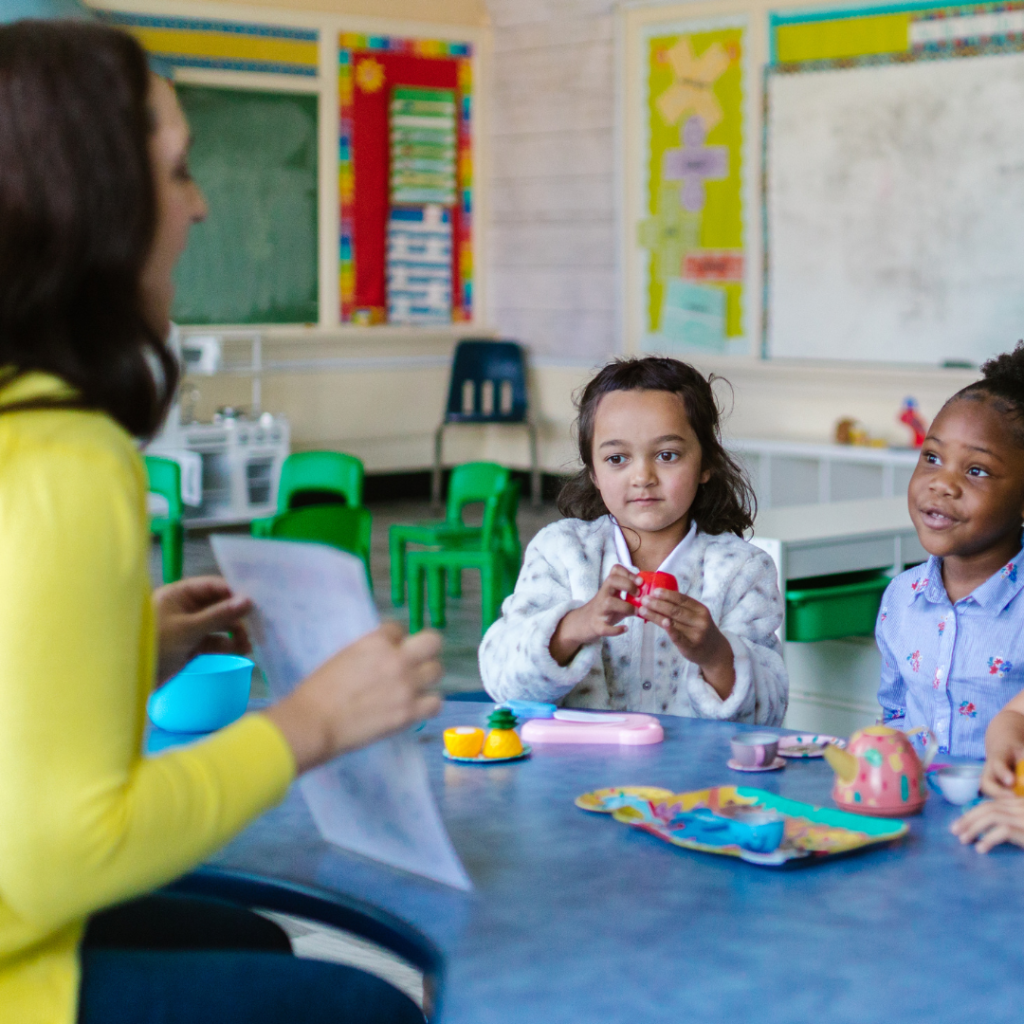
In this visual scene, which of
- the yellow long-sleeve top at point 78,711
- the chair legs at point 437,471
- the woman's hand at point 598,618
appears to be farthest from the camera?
the chair legs at point 437,471

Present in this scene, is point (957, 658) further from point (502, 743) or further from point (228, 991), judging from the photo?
point (228, 991)

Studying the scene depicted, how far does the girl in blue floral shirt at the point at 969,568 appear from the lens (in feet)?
6.08

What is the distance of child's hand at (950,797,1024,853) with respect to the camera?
118 cm

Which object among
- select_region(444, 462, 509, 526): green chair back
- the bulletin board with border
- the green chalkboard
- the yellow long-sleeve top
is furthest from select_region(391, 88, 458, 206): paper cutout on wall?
the yellow long-sleeve top

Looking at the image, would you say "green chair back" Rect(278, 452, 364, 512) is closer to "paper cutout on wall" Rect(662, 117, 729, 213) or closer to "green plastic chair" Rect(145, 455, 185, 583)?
"green plastic chair" Rect(145, 455, 185, 583)

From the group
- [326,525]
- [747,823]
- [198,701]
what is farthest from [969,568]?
[326,525]

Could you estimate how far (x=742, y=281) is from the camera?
24.2 ft

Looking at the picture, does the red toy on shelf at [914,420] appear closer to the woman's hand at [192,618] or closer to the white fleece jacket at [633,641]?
the white fleece jacket at [633,641]

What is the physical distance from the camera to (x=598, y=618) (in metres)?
1.66

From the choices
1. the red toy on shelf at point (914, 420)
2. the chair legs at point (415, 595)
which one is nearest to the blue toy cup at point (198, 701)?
the chair legs at point (415, 595)

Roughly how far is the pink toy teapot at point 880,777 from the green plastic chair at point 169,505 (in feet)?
11.2

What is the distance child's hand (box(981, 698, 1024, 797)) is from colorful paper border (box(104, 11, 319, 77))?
666 centimetres

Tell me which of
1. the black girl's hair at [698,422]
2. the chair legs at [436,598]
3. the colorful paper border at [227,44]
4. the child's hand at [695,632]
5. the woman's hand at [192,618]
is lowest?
the chair legs at [436,598]

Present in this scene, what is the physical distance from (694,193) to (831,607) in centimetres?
512
